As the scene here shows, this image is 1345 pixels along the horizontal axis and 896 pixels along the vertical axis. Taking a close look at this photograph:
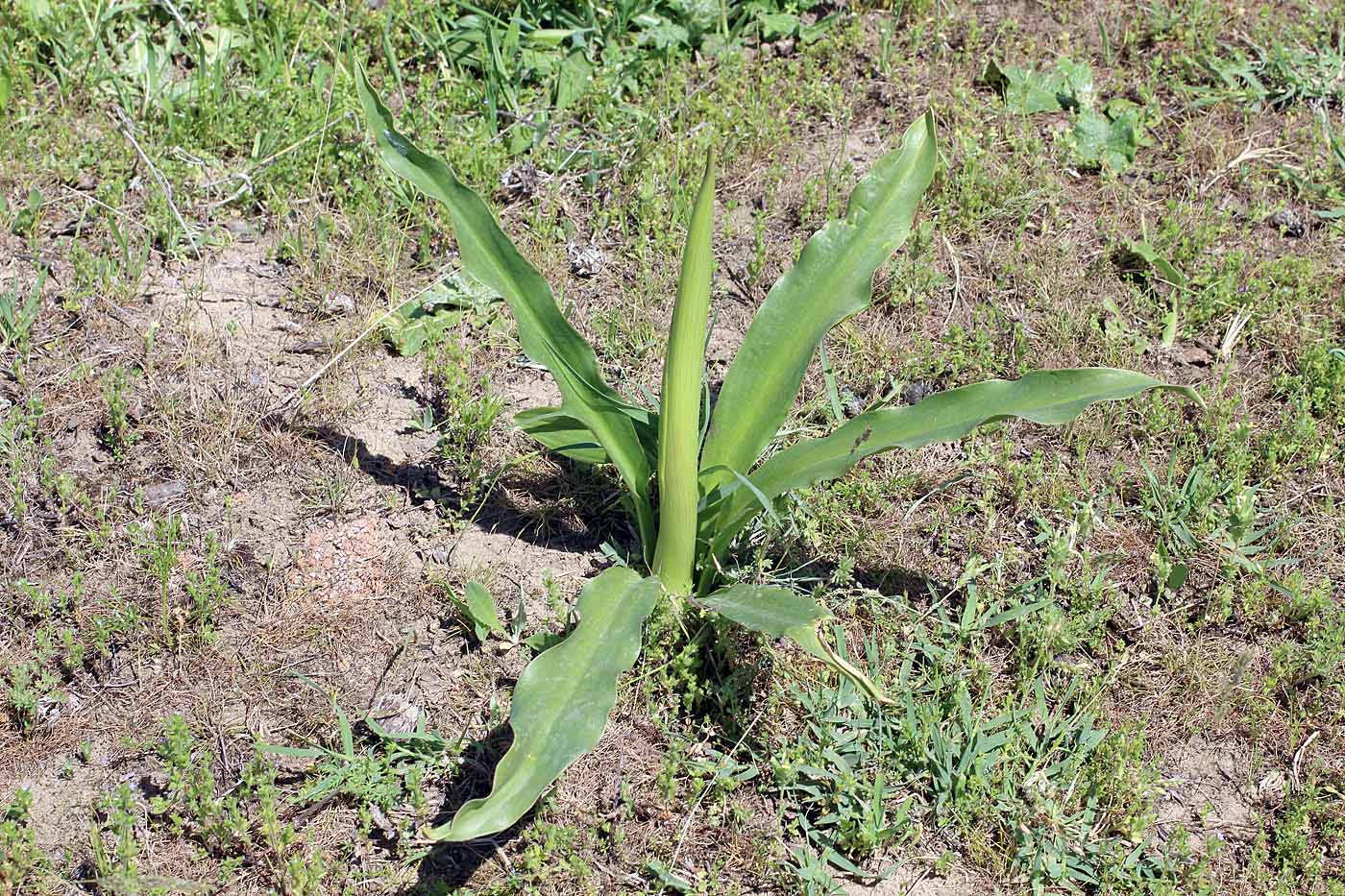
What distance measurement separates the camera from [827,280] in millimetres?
2689

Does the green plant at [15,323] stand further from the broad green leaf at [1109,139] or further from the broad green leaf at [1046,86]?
the broad green leaf at [1109,139]

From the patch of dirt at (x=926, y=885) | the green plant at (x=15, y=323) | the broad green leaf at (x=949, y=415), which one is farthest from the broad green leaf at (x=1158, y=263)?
the green plant at (x=15, y=323)

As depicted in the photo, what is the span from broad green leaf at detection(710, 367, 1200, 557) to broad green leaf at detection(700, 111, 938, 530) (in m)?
0.11

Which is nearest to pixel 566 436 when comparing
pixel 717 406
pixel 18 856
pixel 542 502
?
pixel 542 502

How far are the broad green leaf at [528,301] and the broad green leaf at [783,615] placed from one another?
1.21 ft

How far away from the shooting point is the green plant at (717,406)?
2479mm

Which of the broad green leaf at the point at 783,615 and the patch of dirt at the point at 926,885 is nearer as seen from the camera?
the broad green leaf at the point at 783,615

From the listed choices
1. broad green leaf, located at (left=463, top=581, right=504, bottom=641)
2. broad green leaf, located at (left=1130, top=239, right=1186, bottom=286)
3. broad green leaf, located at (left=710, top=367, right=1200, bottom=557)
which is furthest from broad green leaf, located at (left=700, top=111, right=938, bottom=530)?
broad green leaf, located at (left=1130, top=239, right=1186, bottom=286)

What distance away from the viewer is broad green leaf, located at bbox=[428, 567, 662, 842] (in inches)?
82.7

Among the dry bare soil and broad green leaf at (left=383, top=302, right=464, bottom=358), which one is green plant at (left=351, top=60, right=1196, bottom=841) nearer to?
the dry bare soil

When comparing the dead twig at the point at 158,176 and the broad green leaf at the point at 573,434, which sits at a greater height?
the dead twig at the point at 158,176

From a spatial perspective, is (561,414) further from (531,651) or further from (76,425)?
(76,425)

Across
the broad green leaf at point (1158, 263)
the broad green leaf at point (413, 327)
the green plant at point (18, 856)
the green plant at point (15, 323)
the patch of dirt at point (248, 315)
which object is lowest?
the broad green leaf at point (1158, 263)

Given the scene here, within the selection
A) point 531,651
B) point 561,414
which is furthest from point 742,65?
point 531,651
